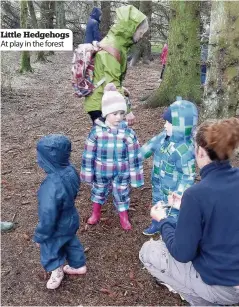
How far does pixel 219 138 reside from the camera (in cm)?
237

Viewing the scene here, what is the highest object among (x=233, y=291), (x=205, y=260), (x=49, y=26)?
(x=49, y=26)

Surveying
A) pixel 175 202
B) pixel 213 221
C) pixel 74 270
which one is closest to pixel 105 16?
pixel 74 270

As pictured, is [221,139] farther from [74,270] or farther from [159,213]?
[74,270]

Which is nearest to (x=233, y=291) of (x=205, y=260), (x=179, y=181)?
(x=205, y=260)

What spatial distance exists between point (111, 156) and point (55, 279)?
51.8 inches

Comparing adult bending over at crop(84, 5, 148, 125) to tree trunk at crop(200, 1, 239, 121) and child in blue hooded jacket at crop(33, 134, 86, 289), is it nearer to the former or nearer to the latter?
tree trunk at crop(200, 1, 239, 121)

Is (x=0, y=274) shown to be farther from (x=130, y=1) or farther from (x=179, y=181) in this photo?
(x=130, y=1)

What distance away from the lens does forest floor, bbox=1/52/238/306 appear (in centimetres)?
335

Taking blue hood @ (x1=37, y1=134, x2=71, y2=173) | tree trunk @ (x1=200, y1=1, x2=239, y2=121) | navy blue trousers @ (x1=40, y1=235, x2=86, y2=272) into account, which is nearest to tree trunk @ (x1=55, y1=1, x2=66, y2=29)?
tree trunk @ (x1=200, y1=1, x2=239, y2=121)

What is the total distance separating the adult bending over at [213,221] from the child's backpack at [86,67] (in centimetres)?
240

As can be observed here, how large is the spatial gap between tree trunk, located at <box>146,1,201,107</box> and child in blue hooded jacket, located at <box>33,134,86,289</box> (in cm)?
509

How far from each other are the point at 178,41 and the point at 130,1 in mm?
13573

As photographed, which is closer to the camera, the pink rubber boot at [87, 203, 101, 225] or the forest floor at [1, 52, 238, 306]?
the forest floor at [1, 52, 238, 306]

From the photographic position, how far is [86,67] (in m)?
4.62
